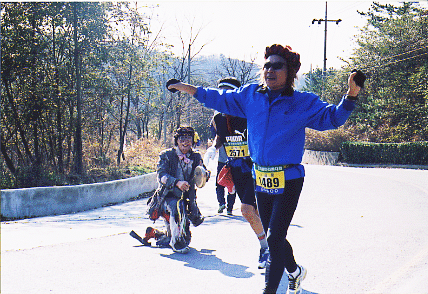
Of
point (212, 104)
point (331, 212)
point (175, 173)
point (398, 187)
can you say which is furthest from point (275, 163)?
point (398, 187)

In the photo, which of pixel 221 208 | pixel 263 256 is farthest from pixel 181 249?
pixel 221 208

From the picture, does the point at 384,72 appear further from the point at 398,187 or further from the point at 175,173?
the point at 175,173

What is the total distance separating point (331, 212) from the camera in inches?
342

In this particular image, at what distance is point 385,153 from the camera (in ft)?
89.7

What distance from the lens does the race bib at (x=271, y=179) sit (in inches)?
138

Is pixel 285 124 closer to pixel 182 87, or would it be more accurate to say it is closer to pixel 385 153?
pixel 182 87

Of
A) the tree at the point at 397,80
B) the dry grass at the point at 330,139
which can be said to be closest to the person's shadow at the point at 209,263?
the tree at the point at 397,80

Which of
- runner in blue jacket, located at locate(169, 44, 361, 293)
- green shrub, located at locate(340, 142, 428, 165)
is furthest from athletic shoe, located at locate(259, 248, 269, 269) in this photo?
green shrub, located at locate(340, 142, 428, 165)

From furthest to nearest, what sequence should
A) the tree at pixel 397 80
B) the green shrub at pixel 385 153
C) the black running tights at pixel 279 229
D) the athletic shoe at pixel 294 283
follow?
the tree at pixel 397 80
the green shrub at pixel 385 153
the athletic shoe at pixel 294 283
the black running tights at pixel 279 229

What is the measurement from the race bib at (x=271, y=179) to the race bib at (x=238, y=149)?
169cm

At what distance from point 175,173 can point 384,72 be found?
103ft

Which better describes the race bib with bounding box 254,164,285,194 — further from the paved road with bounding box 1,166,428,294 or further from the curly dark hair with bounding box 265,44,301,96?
the paved road with bounding box 1,166,428,294

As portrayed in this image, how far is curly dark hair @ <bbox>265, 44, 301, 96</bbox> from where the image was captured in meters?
3.56

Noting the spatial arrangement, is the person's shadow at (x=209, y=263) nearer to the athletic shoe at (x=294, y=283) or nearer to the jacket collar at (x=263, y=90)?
the athletic shoe at (x=294, y=283)
